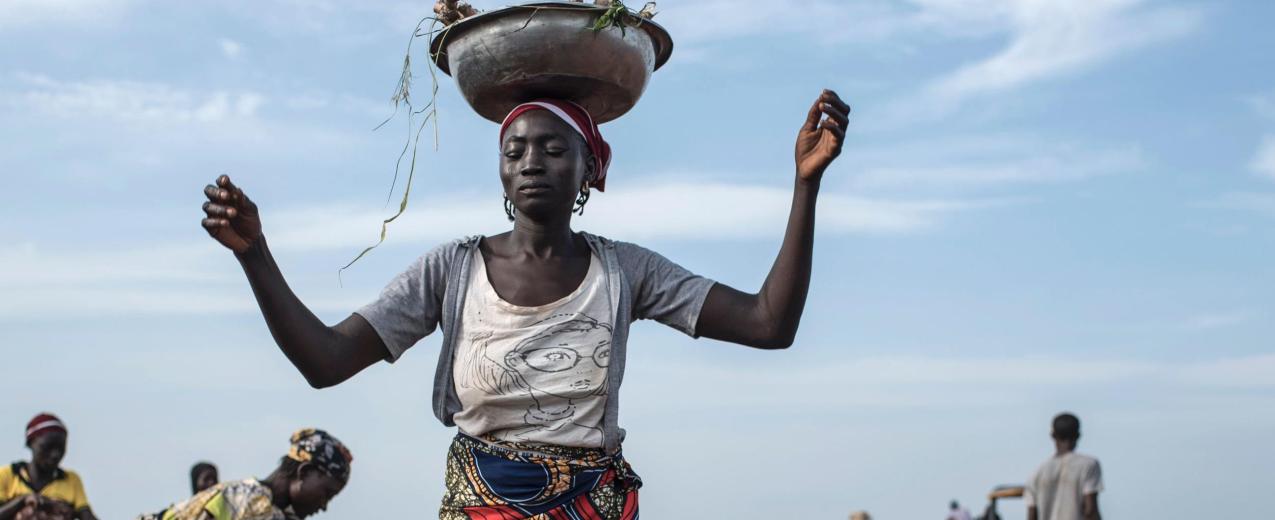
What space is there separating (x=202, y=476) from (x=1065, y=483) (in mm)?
5457

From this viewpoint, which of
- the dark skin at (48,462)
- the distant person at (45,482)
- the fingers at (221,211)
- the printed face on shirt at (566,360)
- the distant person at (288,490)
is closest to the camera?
the fingers at (221,211)

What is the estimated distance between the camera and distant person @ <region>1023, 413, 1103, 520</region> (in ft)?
27.7

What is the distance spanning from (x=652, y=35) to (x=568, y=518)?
4.18ft

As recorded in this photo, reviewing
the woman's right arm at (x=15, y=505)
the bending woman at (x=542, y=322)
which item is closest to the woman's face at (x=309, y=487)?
the bending woman at (x=542, y=322)

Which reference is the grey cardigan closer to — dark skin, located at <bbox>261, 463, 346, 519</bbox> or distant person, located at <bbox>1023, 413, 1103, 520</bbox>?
dark skin, located at <bbox>261, 463, 346, 519</bbox>

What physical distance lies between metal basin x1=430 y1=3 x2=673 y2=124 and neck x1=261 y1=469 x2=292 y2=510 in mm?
1922

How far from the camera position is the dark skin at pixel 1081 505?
8383 mm

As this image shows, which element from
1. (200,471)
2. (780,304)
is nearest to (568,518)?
(780,304)

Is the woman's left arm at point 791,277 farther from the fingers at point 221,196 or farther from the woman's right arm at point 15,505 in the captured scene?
the woman's right arm at point 15,505

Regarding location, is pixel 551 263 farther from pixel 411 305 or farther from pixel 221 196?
pixel 221 196

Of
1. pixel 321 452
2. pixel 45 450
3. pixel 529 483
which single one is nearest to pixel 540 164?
pixel 529 483

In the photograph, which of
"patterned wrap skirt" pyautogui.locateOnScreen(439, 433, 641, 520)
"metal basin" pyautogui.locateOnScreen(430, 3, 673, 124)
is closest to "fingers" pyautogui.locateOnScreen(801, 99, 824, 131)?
"metal basin" pyautogui.locateOnScreen(430, 3, 673, 124)

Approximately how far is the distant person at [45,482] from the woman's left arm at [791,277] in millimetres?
5784

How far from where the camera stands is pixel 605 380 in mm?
3592
